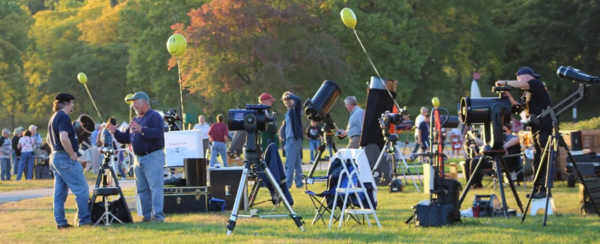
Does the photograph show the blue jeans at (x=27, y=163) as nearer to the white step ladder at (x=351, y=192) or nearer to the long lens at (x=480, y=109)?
Answer: the white step ladder at (x=351, y=192)

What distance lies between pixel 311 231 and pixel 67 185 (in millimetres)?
3579

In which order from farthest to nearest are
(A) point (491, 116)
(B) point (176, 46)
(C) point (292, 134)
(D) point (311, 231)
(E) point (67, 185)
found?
1. (B) point (176, 46)
2. (C) point (292, 134)
3. (E) point (67, 185)
4. (A) point (491, 116)
5. (D) point (311, 231)

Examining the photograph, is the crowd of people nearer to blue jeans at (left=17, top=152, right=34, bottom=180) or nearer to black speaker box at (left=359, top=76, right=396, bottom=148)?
blue jeans at (left=17, top=152, right=34, bottom=180)

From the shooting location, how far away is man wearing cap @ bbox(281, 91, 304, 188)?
16.1 meters

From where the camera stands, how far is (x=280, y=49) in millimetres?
43219

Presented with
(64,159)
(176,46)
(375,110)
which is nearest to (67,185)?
(64,159)

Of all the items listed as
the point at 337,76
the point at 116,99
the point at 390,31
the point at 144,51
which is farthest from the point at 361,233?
the point at 116,99

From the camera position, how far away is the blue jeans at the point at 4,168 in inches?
999

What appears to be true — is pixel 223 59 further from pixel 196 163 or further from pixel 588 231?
pixel 588 231

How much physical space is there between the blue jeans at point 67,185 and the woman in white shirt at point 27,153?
552 inches

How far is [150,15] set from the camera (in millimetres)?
52500

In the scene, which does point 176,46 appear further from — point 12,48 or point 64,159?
point 12,48

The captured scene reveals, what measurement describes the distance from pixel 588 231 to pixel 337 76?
33.8 meters

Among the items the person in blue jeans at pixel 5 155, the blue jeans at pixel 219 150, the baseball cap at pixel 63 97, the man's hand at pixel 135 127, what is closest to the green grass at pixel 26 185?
the person in blue jeans at pixel 5 155
